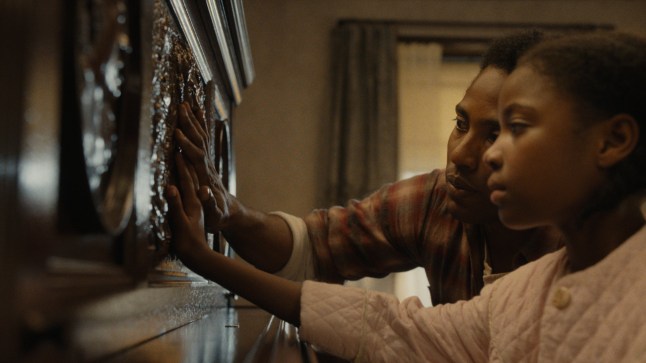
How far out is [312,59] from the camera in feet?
12.3

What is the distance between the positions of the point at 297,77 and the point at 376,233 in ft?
7.93

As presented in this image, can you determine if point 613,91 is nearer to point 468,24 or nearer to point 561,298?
point 561,298

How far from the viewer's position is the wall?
12.0 feet

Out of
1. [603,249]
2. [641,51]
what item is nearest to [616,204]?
[603,249]

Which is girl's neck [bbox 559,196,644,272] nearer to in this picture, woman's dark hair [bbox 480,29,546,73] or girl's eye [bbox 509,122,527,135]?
girl's eye [bbox 509,122,527,135]

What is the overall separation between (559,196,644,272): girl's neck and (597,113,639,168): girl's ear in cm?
5

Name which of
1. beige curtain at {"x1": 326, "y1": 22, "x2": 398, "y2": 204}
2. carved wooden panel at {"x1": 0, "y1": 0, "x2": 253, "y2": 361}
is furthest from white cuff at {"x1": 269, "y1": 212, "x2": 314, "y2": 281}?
beige curtain at {"x1": 326, "y1": 22, "x2": 398, "y2": 204}

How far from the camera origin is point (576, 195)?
763 millimetres

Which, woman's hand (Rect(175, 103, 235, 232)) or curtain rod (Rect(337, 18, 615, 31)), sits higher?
curtain rod (Rect(337, 18, 615, 31))

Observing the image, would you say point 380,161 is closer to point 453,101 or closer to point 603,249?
point 453,101

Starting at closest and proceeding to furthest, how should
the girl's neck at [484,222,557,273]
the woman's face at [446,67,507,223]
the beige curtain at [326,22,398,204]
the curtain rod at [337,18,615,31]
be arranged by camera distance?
the woman's face at [446,67,507,223], the girl's neck at [484,222,557,273], the beige curtain at [326,22,398,204], the curtain rod at [337,18,615,31]

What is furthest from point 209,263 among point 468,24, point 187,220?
point 468,24

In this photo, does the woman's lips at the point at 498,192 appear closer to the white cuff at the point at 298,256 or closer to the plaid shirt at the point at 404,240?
the plaid shirt at the point at 404,240

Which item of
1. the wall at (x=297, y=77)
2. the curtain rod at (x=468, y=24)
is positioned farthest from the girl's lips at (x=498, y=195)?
the curtain rod at (x=468, y=24)
